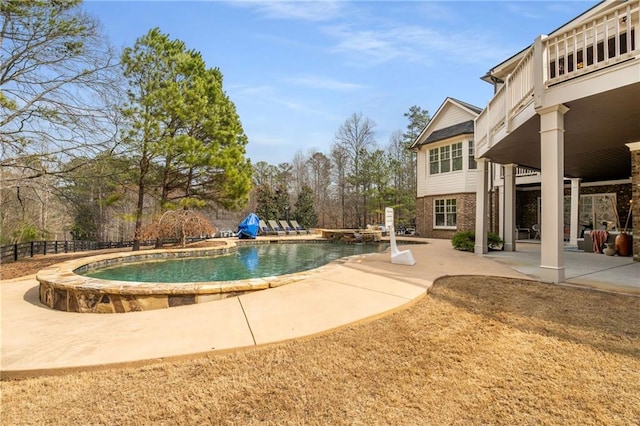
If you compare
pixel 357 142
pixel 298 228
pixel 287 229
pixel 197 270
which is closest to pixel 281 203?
pixel 298 228

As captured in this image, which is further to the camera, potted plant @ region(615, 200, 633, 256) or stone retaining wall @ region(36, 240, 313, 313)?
potted plant @ region(615, 200, 633, 256)

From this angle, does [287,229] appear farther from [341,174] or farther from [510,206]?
[510,206]

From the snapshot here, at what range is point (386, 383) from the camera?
2354mm

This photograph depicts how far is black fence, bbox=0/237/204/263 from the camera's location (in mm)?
10334

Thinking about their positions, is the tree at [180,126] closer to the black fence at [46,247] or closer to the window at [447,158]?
the black fence at [46,247]

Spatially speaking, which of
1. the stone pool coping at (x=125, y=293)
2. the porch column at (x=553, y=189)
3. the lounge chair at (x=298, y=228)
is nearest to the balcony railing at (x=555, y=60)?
the porch column at (x=553, y=189)

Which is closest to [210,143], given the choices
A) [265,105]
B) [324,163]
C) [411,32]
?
[265,105]

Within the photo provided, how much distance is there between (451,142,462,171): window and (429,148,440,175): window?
91cm

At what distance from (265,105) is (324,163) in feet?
59.9

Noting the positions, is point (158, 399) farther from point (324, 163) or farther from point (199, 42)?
point (324, 163)

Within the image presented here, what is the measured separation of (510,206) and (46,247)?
17.7 metres

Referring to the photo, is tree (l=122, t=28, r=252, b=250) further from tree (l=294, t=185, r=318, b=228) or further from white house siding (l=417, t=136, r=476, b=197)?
tree (l=294, t=185, r=318, b=228)

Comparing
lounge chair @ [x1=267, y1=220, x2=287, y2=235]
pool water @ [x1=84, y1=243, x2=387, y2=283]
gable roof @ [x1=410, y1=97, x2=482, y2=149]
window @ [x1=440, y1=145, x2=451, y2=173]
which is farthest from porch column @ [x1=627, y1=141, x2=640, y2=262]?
lounge chair @ [x1=267, y1=220, x2=287, y2=235]

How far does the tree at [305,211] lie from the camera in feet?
84.9
